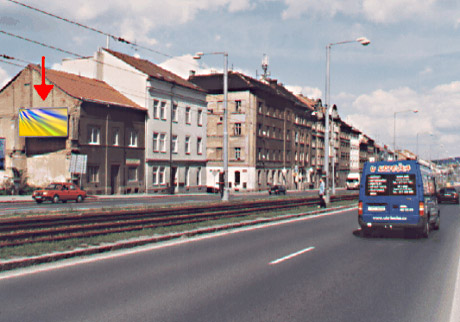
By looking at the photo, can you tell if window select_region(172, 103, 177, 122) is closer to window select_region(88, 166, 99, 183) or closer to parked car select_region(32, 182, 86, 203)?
window select_region(88, 166, 99, 183)

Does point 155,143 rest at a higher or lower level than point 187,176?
higher

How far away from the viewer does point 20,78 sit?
45.2 metres

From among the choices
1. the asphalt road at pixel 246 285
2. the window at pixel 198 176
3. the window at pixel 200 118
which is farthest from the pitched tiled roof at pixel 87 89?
the asphalt road at pixel 246 285

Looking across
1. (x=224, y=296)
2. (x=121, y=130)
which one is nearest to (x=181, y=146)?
(x=121, y=130)

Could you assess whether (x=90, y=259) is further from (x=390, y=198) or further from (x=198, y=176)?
(x=198, y=176)

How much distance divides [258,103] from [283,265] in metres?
60.2

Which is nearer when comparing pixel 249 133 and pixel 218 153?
pixel 249 133

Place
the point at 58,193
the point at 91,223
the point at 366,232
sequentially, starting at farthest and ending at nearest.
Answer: the point at 58,193 → the point at 366,232 → the point at 91,223

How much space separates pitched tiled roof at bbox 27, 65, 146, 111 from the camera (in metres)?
43.3

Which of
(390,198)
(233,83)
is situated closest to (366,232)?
(390,198)

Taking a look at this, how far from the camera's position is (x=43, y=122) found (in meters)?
43.1

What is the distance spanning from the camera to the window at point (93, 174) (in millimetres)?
43097

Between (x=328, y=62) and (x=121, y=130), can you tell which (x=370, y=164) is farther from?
(x=121, y=130)

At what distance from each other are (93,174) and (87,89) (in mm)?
7828
